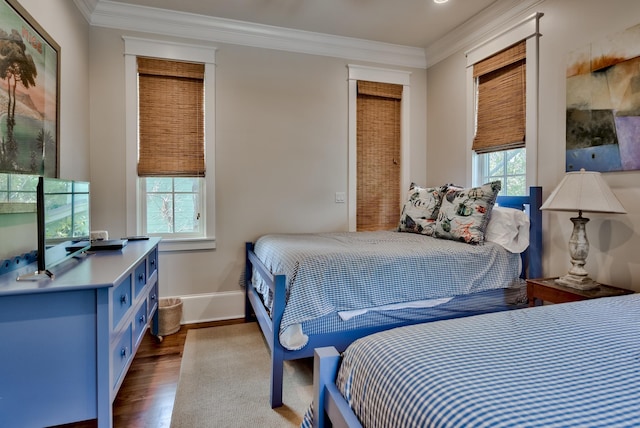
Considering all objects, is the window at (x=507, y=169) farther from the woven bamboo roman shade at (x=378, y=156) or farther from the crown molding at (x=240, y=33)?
the crown molding at (x=240, y=33)

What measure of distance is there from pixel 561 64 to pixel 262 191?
2497mm

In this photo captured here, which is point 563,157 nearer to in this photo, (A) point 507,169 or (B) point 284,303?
(A) point 507,169

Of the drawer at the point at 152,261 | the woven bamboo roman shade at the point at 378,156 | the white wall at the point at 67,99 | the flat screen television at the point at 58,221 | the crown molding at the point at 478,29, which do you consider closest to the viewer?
the flat screen television at the point at 58,221

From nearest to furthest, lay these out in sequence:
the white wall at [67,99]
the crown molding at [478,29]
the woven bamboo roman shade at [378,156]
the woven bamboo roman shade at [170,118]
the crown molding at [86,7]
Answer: the white wall at [67,99] < the crown molding at [86,7] < the crown molding at [478,29] < the woven bamboo roman shade at [170,118] < the woven bamboo roman shade at [378,156]

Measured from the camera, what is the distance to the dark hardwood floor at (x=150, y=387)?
5.63ft

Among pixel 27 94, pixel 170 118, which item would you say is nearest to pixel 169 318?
pixel 170 118

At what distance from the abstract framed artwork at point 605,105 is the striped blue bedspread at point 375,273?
0.80 m

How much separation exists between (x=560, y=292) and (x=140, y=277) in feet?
7.93

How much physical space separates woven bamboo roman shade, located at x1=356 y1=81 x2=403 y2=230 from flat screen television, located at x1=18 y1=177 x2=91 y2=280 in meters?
2.39

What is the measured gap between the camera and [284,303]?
5.88 feet

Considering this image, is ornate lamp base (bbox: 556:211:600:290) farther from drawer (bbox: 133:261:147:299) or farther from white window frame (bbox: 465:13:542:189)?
drawer (bbox: 133:261:147:299)

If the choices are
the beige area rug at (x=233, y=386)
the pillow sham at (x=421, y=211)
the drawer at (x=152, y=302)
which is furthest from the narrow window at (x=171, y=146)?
the pillow sham at (x=421, y=211)

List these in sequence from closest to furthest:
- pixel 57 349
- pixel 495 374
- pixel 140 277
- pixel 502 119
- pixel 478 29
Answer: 1. pixel 495 374
2. pixel 57 349
3. pixel 140 277
4. pixel 502 119
5. pixel 478 29

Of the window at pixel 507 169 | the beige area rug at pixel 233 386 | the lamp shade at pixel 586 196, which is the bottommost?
the beige area rug at pixel 233 386
